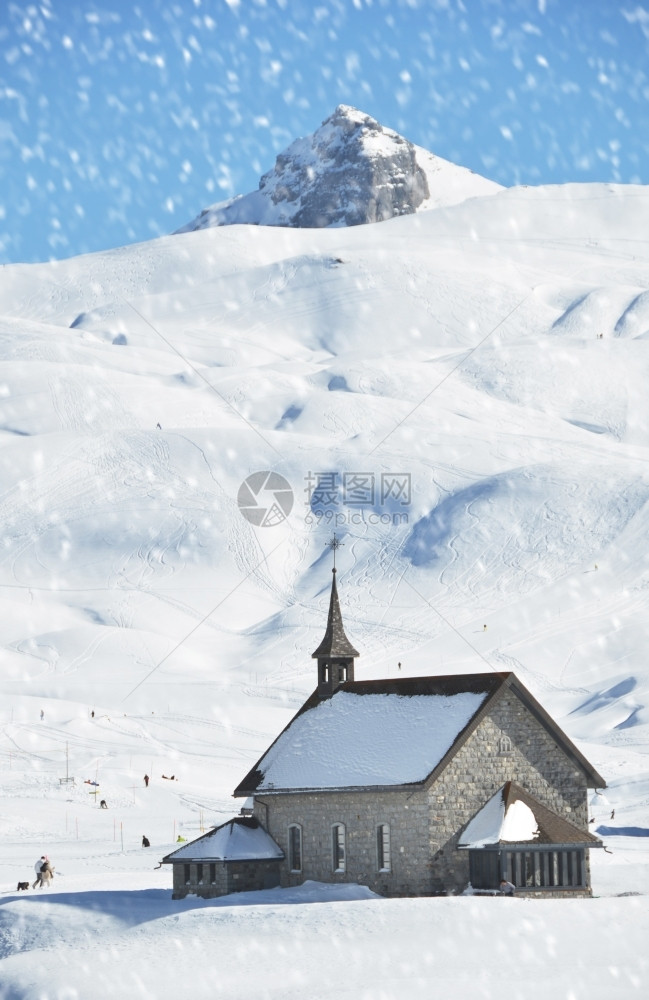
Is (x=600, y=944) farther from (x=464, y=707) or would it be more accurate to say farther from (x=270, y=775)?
(x=270, y=775)

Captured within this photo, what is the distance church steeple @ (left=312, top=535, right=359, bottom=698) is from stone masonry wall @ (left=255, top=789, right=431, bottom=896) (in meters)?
3.67

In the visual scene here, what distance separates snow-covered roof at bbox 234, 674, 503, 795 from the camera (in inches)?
1500

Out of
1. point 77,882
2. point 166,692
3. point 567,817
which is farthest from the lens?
point 166,692

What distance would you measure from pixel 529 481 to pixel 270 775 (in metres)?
82.1

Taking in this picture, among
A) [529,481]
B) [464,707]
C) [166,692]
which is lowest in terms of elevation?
[464,707]

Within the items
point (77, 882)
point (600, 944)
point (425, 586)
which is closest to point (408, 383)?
point (425, 586)

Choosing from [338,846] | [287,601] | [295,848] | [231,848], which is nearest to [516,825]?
[338,846]

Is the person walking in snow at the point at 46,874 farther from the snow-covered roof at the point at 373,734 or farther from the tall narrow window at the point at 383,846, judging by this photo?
the tall narrow window at the point at 383,846

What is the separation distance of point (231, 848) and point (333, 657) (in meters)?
5.75

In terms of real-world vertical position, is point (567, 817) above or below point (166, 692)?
below

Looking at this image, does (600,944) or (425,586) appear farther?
(425,586)

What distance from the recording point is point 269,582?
115125mm

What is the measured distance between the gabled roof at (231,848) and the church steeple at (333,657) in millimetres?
4219

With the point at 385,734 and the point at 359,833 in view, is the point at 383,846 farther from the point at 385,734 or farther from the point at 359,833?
the point at 385,734
